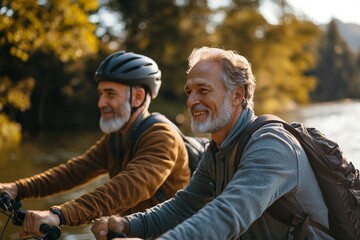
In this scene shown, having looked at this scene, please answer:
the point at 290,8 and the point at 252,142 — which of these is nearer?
the point at 252,142

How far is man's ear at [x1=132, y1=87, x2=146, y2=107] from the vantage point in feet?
16.5

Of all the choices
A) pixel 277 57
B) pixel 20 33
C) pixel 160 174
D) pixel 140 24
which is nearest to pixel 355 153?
pixel 20 33

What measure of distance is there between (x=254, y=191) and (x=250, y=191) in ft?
0.06

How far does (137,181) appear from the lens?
13.3 feet

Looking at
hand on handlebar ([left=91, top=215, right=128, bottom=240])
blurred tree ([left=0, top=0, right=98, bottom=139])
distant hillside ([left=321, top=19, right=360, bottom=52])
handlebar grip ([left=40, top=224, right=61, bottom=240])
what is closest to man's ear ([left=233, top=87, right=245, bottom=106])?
hand on handlebar ([left=91, top=215, right=128, bottom=240])

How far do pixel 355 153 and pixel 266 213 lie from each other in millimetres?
10555

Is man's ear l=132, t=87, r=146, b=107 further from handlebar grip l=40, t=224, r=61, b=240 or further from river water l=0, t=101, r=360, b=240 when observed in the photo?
river water l=0, t=101, r=360, b=240

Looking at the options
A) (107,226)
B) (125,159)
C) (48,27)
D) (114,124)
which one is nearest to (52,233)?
(107,226)

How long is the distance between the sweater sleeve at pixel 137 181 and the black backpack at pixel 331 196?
4.08 ft

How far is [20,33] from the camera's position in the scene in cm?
1346

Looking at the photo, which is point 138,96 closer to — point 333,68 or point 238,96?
point 238,96

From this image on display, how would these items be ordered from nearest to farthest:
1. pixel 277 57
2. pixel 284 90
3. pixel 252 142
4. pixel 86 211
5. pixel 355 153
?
pixel 252 142, pixel 86 211, pixel 355 153, pixel 277 57, pixel 284 90

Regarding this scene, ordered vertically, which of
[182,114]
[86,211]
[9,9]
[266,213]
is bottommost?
[182,114]

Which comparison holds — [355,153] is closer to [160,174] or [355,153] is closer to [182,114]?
[160,174]
